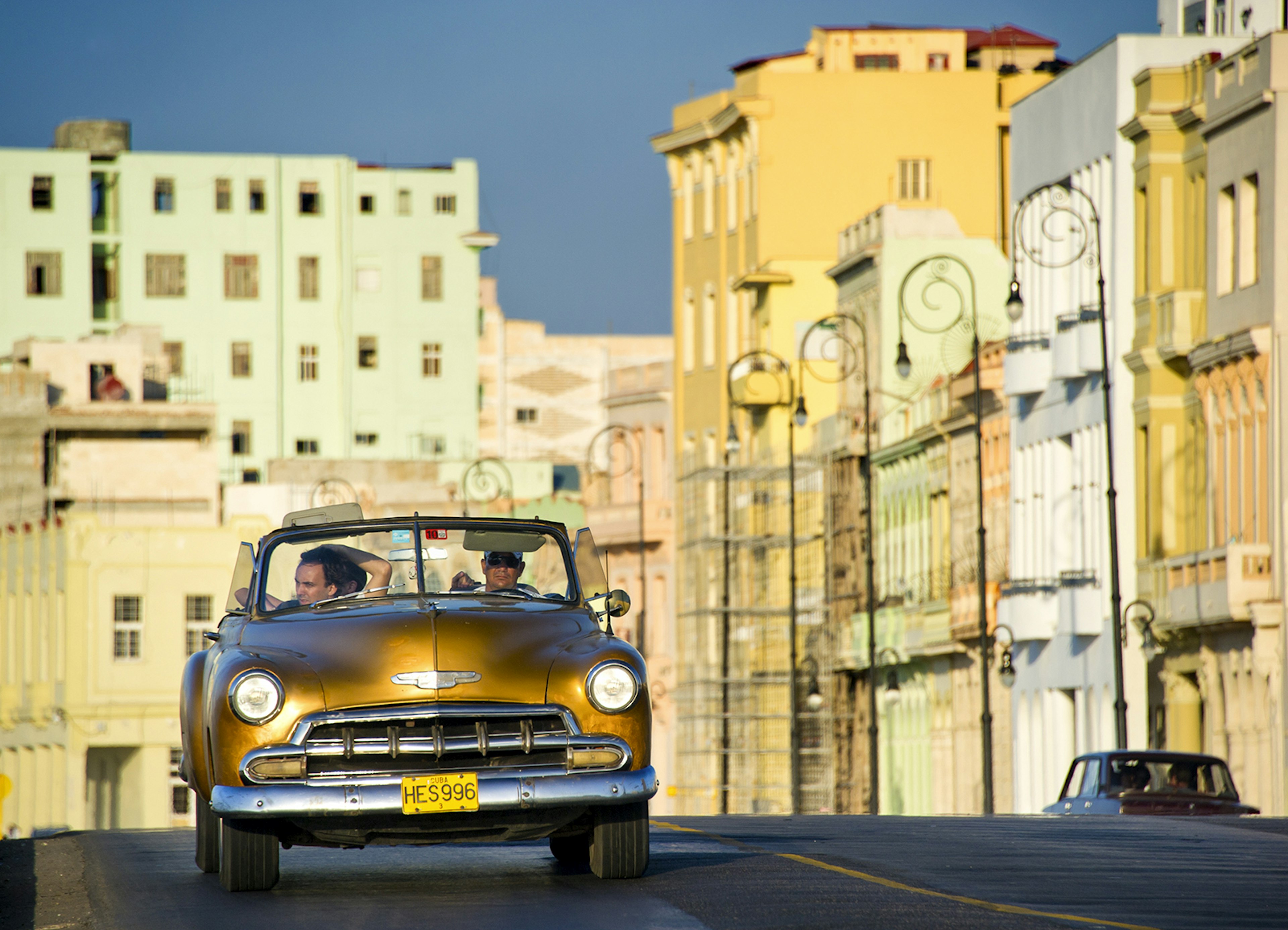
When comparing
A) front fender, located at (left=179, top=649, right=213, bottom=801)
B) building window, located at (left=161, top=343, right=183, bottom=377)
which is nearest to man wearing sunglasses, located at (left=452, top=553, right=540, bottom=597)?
front fender, located at (left=179, top=649, right=213, bottom=801)

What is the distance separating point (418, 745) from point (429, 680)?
1.06ft

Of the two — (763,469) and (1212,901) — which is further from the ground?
(763,469)

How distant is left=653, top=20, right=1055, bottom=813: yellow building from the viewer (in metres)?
80.4

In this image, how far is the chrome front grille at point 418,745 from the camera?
1360 cm

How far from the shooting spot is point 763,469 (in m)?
73.2

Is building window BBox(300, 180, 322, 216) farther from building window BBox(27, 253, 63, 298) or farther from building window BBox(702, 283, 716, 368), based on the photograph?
building window BBox(702, 283, 716, 368)

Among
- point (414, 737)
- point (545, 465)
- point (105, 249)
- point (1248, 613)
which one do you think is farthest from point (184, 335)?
point (414, 737)

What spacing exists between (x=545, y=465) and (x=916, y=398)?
1663 inches

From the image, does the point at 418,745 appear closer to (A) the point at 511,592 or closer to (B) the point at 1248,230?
(A) the point at 511,592

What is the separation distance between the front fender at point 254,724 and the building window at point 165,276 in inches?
4578

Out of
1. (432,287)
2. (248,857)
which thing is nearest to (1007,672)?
(248,857)

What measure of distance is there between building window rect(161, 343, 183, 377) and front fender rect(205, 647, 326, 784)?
11485cm

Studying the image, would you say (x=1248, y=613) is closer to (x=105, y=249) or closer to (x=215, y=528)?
(x=215, y=528)

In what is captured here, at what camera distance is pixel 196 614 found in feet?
303
